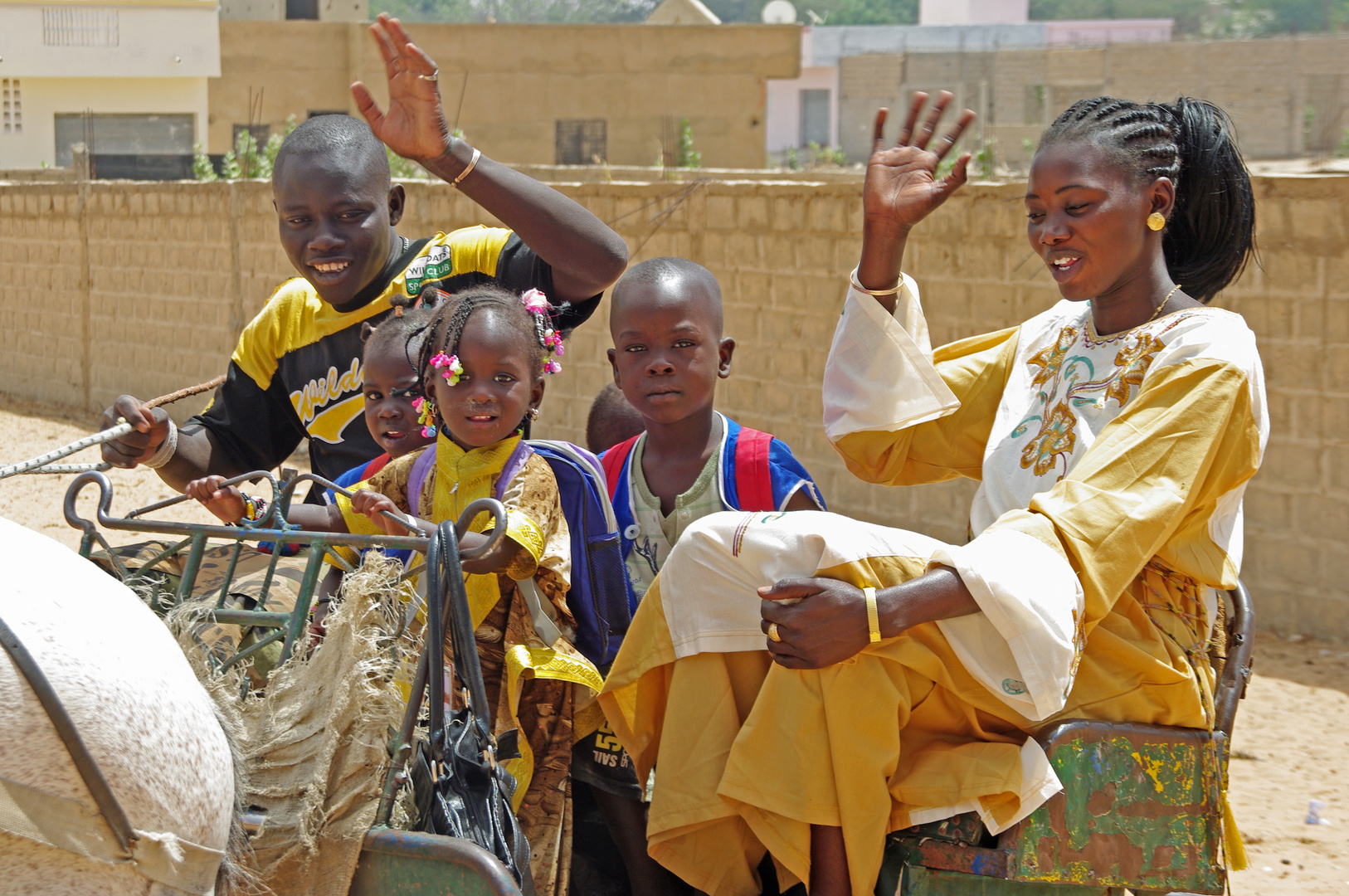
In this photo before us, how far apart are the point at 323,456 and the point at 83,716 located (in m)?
1.80

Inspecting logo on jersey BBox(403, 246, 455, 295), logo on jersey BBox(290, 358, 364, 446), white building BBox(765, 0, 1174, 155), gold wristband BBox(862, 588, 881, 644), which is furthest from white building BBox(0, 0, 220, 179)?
gold wristband BBox(862, 588, 881, 644)

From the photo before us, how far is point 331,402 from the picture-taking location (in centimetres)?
338

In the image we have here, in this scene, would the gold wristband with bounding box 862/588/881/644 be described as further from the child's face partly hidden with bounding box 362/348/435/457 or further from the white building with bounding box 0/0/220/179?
the white building with bounding box 0/0/220/179

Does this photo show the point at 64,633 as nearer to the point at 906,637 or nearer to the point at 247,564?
the point at 906,637

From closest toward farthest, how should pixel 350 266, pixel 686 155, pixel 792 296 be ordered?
pixel 350 266 → pixel 792 296 → pixel 686 155

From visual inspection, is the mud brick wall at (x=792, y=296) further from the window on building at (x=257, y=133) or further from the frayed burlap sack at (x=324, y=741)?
the window on building at (x=257, y=133)

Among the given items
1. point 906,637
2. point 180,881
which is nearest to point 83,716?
point 180,881

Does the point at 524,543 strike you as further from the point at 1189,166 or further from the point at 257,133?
the point at 257,133

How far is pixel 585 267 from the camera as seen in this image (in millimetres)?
3029

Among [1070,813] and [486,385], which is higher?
[486,385]

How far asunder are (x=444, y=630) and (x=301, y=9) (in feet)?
98.9

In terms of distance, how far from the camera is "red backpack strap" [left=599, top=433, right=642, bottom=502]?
3043 mm

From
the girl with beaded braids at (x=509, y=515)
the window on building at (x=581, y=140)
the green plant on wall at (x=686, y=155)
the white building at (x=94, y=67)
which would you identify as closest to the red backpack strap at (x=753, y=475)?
the girl with beaded braids at (x=509, y=515)

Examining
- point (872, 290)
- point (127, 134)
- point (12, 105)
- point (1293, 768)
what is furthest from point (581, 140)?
point (872, 290)
